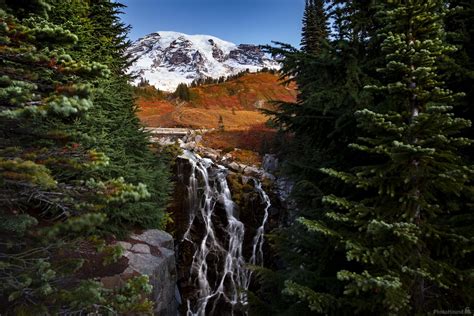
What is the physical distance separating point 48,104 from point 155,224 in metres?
10.1

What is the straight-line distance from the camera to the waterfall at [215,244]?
15273 mm

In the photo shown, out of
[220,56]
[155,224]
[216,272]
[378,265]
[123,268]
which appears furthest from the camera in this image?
[220,56]

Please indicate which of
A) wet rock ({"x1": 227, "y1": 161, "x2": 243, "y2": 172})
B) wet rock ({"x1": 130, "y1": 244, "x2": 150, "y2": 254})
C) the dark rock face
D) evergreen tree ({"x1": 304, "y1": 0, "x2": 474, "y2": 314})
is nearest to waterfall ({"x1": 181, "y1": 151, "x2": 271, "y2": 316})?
wet rock ({"x1": 227, "y1": 161, "x2": 243, "y2": 172})

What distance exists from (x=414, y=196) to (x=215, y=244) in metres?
13.7

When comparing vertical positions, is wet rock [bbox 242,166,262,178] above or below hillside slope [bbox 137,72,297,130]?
below

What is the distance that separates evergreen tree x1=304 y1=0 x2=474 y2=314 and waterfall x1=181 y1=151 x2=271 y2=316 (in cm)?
1147

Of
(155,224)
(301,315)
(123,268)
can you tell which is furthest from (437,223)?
(155,224)

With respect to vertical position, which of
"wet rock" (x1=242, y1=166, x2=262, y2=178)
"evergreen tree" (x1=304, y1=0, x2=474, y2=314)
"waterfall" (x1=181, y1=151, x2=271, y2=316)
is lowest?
"waterfall" (x1=181, y1=151, x2=271, y2=316)

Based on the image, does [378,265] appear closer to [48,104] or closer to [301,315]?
[301,315]

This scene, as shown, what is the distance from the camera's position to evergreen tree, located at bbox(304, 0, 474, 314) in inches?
142

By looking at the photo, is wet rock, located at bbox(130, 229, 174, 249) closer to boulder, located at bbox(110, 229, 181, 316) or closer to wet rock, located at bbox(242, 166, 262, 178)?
boulder, located at bbox(110, 229, 181, 316)

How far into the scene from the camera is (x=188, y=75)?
129000mm

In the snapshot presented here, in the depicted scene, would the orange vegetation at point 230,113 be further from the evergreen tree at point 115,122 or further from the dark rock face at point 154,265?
the dark rock face at point 154,265

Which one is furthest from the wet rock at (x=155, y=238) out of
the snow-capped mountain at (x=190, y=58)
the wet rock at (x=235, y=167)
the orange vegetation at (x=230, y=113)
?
the snow-capped mountain at (x=190, y=58)
